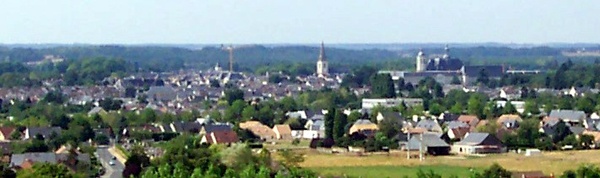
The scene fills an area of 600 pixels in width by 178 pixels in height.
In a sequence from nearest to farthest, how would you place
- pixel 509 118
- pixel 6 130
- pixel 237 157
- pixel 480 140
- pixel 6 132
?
pixel 237 157 < pixel 480 140 < pixel 6 132 < pixel 6 130 < pixel 509 118

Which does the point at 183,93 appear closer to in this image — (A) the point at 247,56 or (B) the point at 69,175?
(B) the point at 69,175

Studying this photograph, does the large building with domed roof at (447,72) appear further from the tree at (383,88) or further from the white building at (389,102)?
the white building at (389,102)

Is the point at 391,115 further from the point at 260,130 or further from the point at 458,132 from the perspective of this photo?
the point at 458,132

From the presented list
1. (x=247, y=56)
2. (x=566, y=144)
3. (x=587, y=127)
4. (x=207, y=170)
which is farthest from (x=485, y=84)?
(x=247, y=56)

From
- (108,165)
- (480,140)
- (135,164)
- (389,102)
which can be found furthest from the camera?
(389,102)

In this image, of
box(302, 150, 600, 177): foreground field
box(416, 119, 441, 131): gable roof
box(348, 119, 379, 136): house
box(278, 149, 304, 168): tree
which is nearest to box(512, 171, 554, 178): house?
box(302, 150, 600, 177): foreground field

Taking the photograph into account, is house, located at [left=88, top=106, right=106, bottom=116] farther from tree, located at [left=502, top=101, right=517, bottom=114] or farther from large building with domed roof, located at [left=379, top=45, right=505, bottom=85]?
large building with domed roof, located at [left=379, top=45, right=505, bottom=85]

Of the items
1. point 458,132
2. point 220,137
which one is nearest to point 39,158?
point 220,137

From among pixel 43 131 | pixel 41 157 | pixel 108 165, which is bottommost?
pixel 43 131
